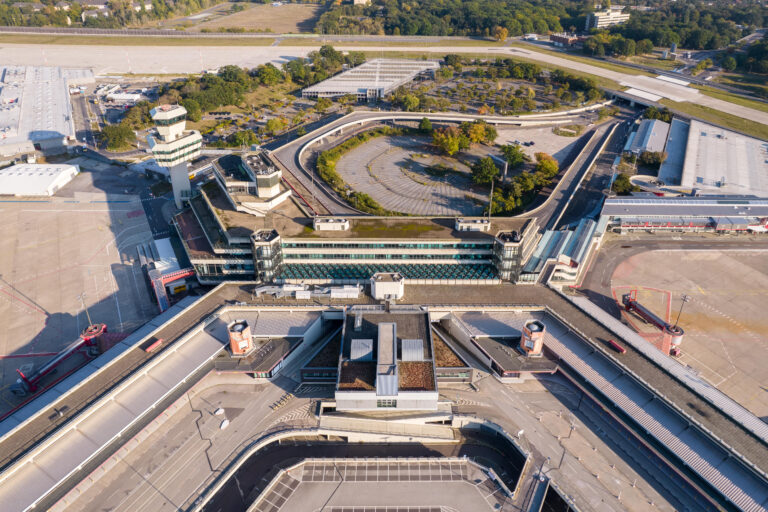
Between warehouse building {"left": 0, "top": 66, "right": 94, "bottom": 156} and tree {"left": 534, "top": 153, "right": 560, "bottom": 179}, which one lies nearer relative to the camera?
tree {"left": 534, "top": 153, "right": 560, "bottom": 179}

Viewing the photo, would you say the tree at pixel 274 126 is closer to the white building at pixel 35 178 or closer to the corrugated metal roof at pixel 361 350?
the white building at pixel 35 178

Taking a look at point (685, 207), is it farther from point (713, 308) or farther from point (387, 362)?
point (387, 362)

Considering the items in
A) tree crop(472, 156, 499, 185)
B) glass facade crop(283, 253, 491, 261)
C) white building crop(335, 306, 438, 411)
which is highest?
tree crop(472, 156, 499, 185)

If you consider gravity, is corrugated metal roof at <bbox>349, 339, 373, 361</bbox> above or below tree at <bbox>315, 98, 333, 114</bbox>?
below

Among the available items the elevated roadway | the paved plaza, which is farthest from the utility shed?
the paved plaza

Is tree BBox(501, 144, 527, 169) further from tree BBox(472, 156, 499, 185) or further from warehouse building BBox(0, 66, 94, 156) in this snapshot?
warehouse building BBox(0, 66, 94, 156)

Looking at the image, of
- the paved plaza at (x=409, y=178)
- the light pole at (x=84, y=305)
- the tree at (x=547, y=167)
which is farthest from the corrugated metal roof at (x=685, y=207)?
the light pole at (x=84, y=305)
